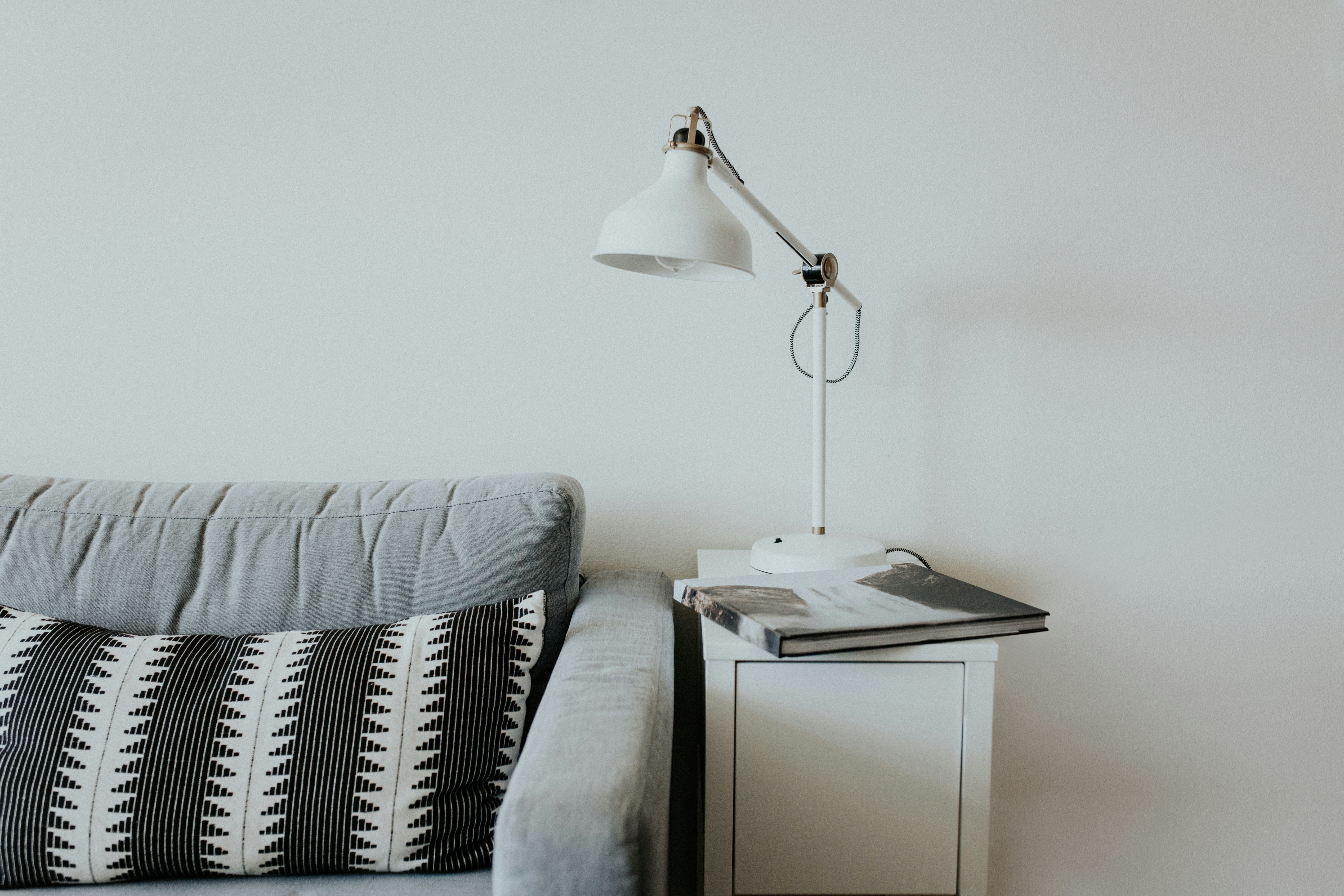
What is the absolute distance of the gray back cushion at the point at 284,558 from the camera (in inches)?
37.6

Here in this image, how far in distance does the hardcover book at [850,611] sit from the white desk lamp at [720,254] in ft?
0.21

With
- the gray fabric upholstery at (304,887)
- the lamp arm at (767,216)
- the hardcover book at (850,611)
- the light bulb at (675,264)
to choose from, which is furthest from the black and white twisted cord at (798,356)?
the gray fabric upholstery at (304,887)

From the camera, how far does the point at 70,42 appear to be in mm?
1217

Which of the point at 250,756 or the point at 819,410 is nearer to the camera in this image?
the point at 250,756

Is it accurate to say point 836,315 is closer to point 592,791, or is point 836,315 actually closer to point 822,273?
point 822,273

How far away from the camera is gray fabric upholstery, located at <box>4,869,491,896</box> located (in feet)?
2.47

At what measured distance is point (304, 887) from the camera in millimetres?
764

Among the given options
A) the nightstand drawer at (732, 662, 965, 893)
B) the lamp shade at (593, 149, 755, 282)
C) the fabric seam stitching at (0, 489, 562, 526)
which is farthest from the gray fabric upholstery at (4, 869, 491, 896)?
the lamp shade at (593, 149, 755, 282)

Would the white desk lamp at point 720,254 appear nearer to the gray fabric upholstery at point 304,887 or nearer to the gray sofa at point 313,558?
the gray sofa at point 313,558

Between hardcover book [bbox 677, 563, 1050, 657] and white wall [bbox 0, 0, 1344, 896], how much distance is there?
1.05ft

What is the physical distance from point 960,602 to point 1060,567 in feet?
1.52

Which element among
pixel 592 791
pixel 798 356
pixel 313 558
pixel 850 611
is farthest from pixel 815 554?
pixel 313 558

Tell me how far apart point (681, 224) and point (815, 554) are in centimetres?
45

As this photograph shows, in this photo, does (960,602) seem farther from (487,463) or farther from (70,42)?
(70,42)
